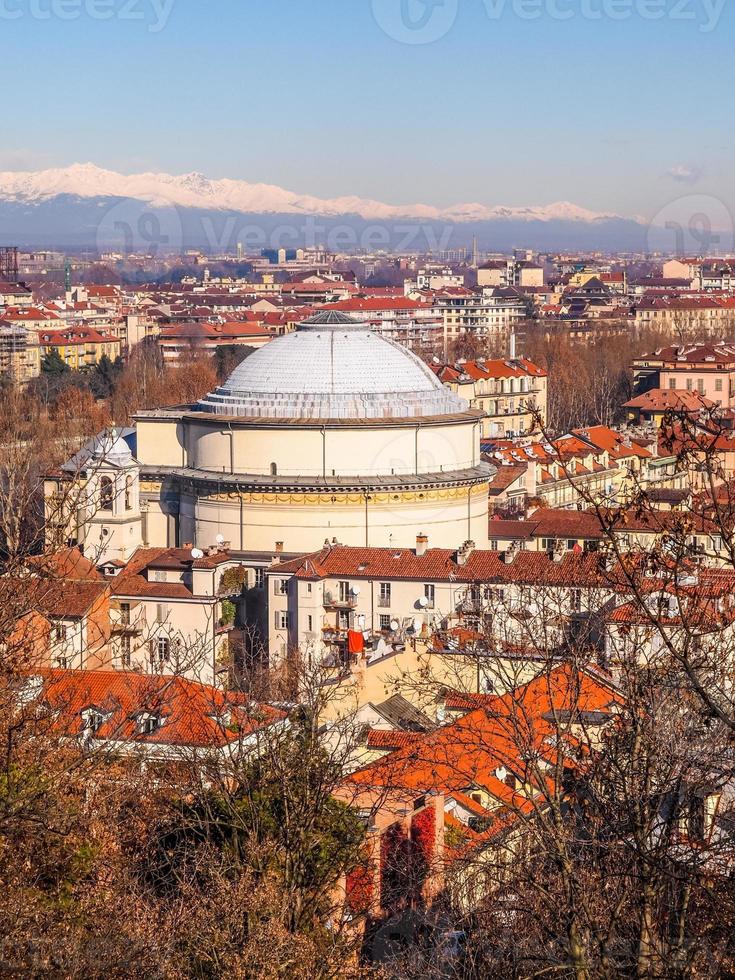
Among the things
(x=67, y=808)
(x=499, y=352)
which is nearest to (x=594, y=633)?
(x=67, y=808)

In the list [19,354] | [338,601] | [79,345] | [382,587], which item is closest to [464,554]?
[382,587]

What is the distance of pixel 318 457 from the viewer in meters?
21.7

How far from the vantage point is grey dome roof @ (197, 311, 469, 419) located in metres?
22.2

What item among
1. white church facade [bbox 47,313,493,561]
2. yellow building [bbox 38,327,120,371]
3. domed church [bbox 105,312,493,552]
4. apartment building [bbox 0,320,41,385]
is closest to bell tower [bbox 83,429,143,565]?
white church facade [bbox 47,313,493,561]

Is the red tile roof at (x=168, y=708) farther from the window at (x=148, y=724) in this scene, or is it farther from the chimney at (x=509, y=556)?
the chimney at (x=509, y=556)

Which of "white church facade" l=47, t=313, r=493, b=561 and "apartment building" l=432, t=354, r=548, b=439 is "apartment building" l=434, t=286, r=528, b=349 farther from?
"white church facade" l=47, t=313, r=493, b=561

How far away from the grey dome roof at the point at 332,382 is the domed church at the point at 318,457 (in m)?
0.02

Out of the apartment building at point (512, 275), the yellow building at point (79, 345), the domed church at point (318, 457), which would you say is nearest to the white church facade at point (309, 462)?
the domed church at point (318, 457)

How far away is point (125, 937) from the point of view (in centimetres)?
773

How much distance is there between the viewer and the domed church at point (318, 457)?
843 inches

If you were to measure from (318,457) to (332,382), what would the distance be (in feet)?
3.81

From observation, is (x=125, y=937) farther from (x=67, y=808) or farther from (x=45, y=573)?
(x=45, y=573)

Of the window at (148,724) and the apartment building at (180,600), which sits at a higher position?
the window at (148,724)

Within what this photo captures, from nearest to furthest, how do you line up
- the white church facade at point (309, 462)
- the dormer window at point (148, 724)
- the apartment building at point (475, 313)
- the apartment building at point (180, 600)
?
1. the dormer window at point (148, 724)
2. the apartment building at point (180, 600)
3. the white church facade at point (309, 462)
4. the apartment building at point (475, 313)
